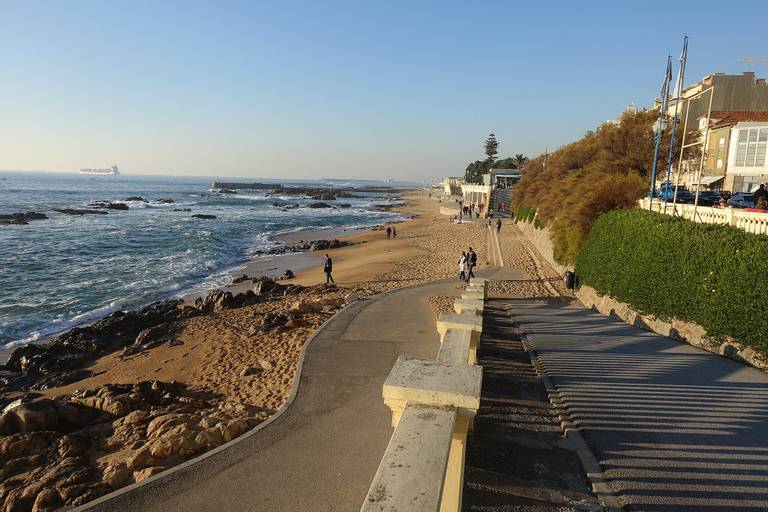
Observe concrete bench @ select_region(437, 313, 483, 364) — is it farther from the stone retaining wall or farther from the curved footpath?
the stone retaining wall

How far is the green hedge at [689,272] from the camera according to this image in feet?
25.4

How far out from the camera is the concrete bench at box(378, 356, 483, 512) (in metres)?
2.66

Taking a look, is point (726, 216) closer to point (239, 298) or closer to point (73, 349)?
point (239, 298)

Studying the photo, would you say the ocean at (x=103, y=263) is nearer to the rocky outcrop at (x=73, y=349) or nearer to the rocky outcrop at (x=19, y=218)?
the rocky outcrop at (x=19, y=218)

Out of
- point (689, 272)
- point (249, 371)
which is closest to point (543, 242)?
point (689, 272)

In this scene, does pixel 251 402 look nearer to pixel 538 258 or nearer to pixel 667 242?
pixel 667 242

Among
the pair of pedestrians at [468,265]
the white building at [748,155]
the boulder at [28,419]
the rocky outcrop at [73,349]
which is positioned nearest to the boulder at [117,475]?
the boulder at [28,419]

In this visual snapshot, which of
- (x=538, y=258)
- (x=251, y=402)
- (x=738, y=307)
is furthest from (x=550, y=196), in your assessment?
(x=251, y=402)

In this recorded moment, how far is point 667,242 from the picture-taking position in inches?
416

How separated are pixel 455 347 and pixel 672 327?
8.39 m

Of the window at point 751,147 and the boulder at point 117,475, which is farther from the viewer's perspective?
the window at point 751,147

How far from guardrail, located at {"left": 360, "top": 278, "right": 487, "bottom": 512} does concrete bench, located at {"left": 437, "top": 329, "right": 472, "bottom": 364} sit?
1053 millimetres

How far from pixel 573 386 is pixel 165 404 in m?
6.89

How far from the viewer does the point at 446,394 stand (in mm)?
2654
